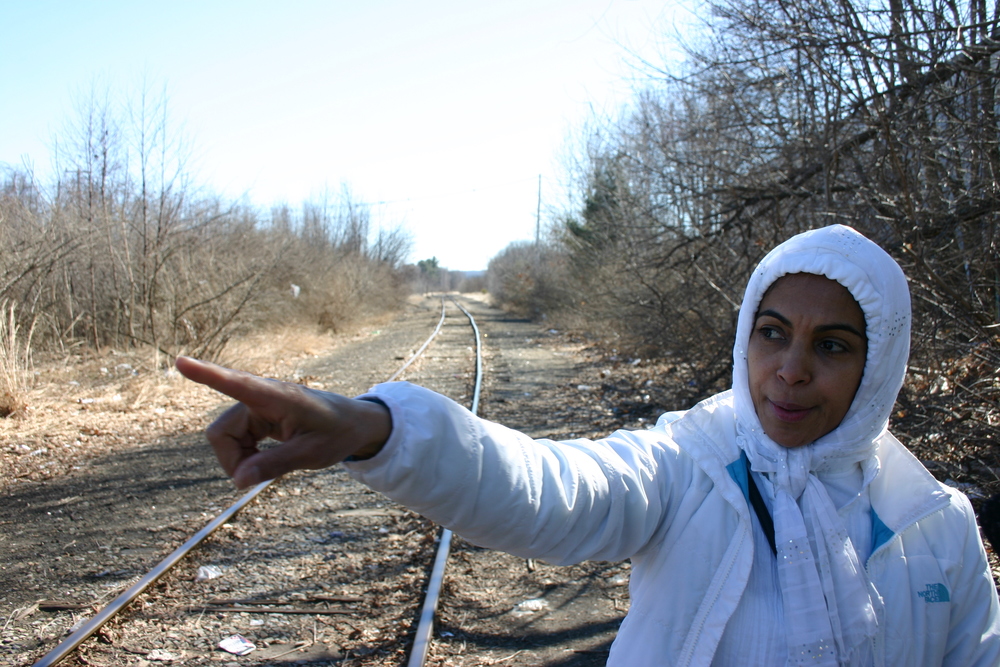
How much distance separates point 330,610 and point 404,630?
1.72 feet

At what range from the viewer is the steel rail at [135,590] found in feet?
11.1

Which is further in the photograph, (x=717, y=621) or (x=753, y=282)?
(x=753, y=282)

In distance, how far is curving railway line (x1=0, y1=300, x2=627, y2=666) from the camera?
141 inches

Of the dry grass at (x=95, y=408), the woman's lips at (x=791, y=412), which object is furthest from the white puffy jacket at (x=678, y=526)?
the dry grass at (x=95, y=408)

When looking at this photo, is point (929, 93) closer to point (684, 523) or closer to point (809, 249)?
point (809, 249)

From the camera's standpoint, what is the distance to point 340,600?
13.7 ft

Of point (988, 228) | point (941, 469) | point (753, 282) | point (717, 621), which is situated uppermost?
point (988, 228)

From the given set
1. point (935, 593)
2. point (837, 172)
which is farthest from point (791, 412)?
point (837, 172)

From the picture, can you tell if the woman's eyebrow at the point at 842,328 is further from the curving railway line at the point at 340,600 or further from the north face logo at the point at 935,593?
the curving railway line at the point at 340,600

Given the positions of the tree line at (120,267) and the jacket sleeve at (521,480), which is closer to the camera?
the jacket sleeve at (521,480)

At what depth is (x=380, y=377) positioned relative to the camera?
13336 millimetres

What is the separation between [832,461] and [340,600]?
11.1 feet

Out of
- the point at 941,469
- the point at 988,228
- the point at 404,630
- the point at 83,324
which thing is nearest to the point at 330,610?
the point at 404,630

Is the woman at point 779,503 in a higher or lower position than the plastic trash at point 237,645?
higher
